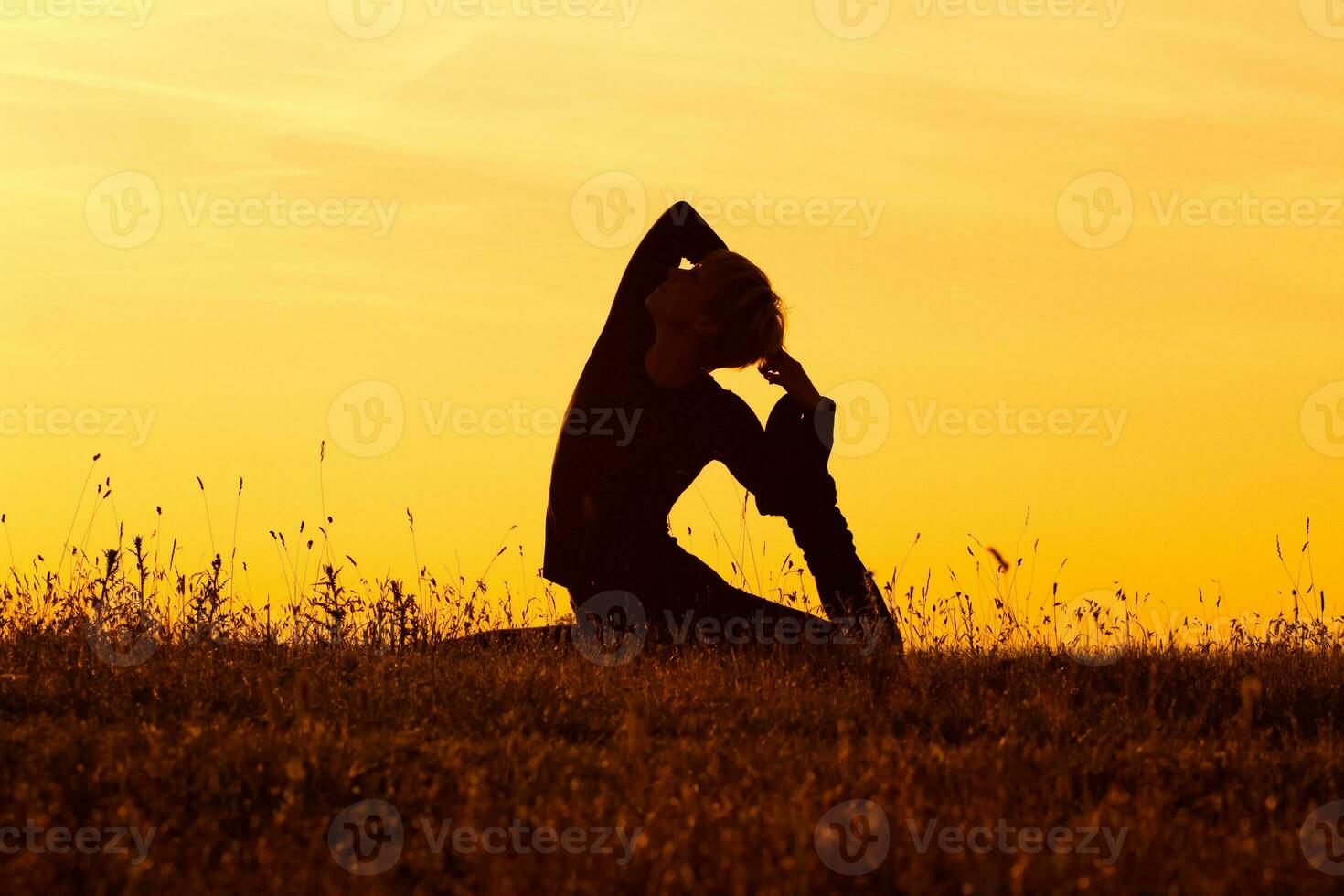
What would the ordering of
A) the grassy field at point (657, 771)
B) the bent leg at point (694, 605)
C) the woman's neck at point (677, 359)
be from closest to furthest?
the grassy field at point (657, 771) → the woman's neck at point (677, 359) → the bent leg at point (694, 605)

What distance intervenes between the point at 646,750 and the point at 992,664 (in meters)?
3.42

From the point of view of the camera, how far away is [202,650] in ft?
28.5

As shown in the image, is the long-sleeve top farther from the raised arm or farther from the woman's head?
the woman's head

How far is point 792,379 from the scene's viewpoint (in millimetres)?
8320

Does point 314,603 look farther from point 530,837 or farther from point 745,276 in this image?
point 530,837

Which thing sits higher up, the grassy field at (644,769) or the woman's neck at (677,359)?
the woman's neck at (677,359)

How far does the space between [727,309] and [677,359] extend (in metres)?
0.43

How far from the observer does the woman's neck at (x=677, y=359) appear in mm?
8359

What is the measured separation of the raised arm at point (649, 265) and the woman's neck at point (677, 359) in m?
0.24

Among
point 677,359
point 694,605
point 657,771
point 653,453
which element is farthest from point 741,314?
point 657,771

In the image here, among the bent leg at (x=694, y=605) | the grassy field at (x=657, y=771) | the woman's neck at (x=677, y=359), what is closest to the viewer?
the grassy field at (x=657, y=771)

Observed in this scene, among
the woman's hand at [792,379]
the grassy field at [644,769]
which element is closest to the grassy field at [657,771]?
the grassy field at [644,769]

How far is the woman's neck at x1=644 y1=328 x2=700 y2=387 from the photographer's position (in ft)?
27.4

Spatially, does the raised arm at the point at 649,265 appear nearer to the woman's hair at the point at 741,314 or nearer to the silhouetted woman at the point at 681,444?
the silhouetted woman at the point at 681,444
